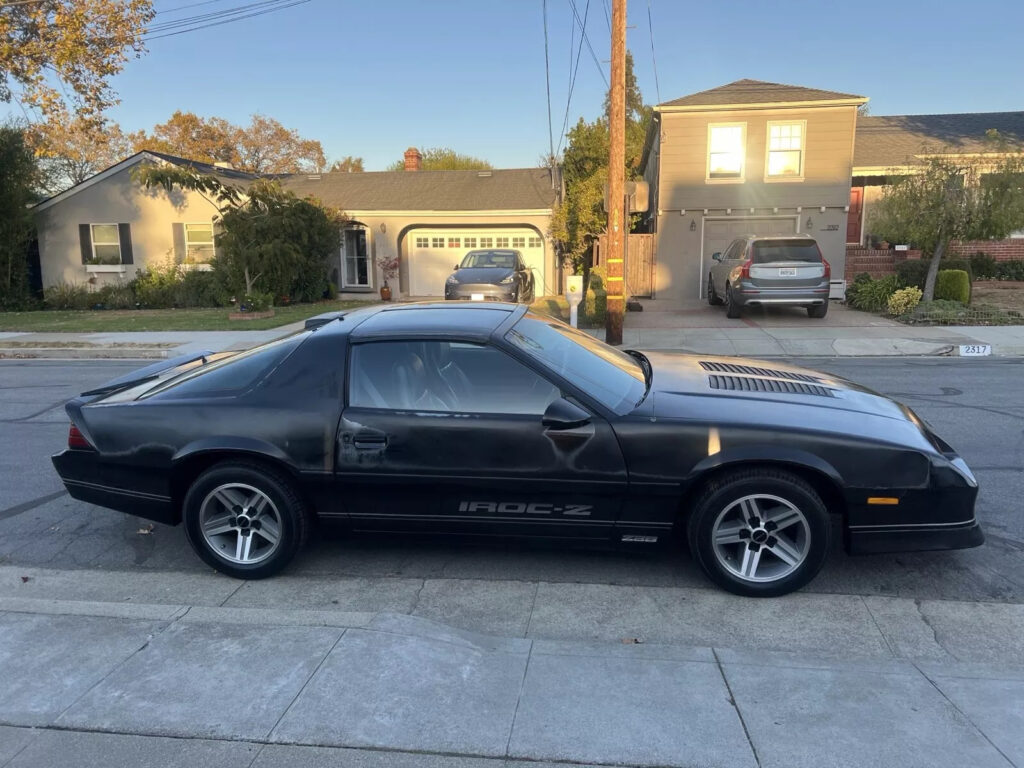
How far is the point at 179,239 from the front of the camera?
76.0 feet

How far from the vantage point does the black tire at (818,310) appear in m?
15.6

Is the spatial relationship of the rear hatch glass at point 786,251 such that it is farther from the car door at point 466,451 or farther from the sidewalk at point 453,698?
the sidewalk at point 453,698

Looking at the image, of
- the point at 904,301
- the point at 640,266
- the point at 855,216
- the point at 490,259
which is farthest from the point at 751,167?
the point at 490,259

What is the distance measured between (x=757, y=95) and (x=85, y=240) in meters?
20.6

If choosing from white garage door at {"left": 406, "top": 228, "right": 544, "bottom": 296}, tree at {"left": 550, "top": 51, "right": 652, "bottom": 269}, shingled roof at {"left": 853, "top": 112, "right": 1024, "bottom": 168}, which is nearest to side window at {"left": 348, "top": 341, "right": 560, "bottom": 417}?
tree at {"left": 550, "top": 51, "right": 652, "bottom": 269}

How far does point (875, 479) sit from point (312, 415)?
2888 millimetres

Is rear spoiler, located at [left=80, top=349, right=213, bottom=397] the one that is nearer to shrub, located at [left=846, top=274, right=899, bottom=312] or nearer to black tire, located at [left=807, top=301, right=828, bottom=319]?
black tire, located at [left=807, top=301, right=828, bottom=319]

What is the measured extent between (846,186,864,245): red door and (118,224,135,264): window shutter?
2248cm

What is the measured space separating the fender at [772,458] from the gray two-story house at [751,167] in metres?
17.8

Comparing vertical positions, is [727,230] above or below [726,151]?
below

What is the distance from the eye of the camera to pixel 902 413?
4.24 m

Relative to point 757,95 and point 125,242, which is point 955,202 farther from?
point 125,242

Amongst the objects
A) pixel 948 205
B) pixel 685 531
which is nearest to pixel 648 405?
pixel 685 531

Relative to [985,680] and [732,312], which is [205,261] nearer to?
[732,312]
